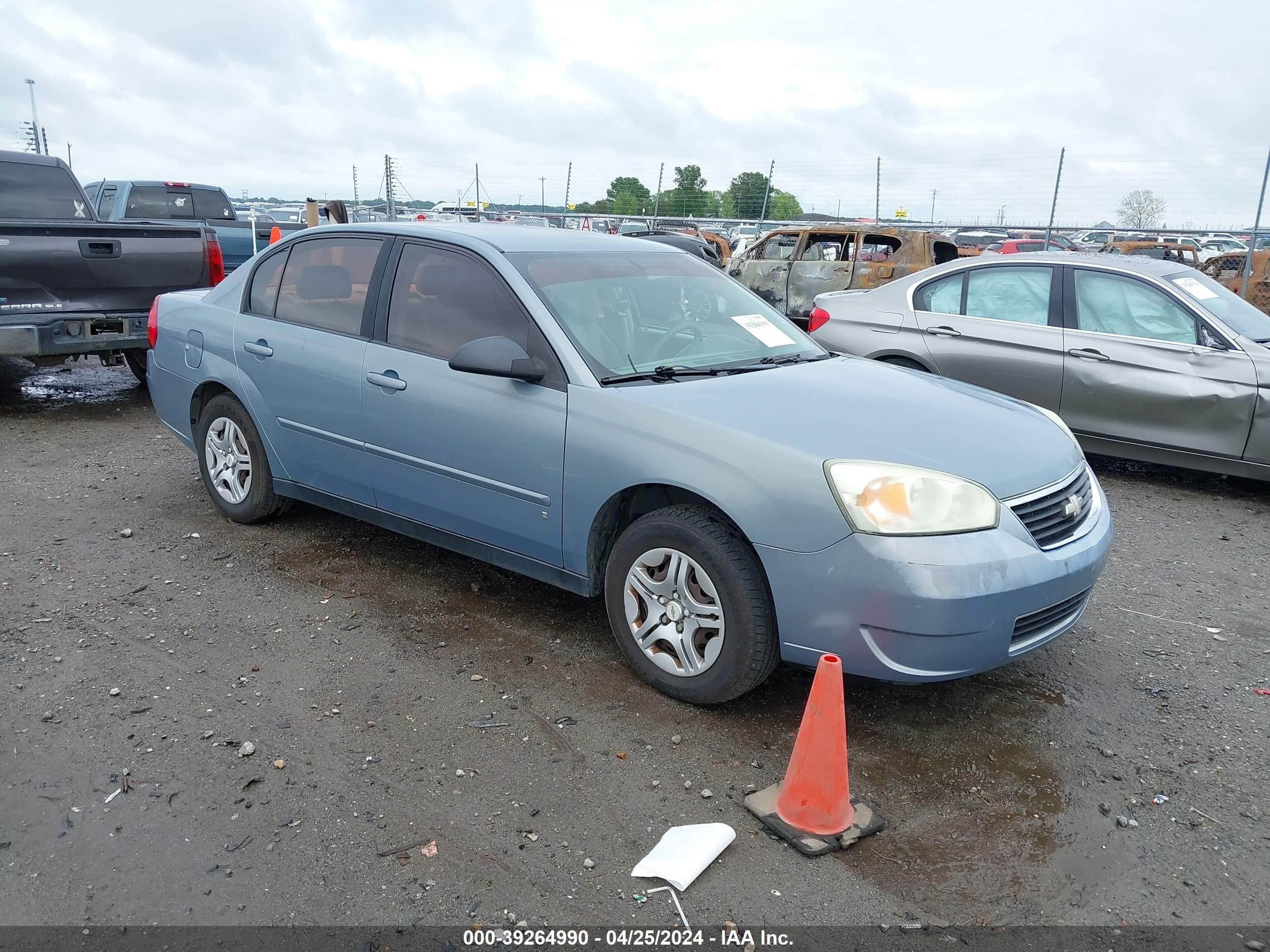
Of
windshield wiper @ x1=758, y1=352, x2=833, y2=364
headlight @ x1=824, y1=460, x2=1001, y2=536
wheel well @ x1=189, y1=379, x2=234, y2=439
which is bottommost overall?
wheel well @ x1=189, y1=379, x2=234, y2=439

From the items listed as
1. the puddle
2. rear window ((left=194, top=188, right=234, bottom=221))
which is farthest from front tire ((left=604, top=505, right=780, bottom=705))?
rear window ((left=194, top=188, right=234, bottom=221))

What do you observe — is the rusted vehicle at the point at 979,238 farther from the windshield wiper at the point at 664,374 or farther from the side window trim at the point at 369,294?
the windshield wiper at the point at 664,374

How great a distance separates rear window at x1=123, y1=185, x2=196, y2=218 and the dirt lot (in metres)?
10.2

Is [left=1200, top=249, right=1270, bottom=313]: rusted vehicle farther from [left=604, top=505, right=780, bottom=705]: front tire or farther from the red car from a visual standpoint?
[left=604, top=505, right=780, bottom=705]: front tire

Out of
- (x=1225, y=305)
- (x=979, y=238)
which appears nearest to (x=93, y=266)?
(x=1225, y=305)

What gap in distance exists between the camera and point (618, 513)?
3.67m

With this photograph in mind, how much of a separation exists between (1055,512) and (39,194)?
9.36 meters

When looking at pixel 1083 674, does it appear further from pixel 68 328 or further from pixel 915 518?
pixel 68 328

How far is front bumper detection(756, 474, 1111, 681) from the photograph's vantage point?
2.99 m

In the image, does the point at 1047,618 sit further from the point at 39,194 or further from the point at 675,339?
the point at 39,194

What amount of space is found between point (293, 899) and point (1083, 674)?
298 cm

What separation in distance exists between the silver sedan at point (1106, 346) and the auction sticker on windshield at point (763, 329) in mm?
3058

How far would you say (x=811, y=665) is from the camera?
3174 millimetres

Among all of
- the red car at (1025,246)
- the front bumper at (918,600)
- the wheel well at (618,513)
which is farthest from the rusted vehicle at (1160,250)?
the wheel well at (618,513)
